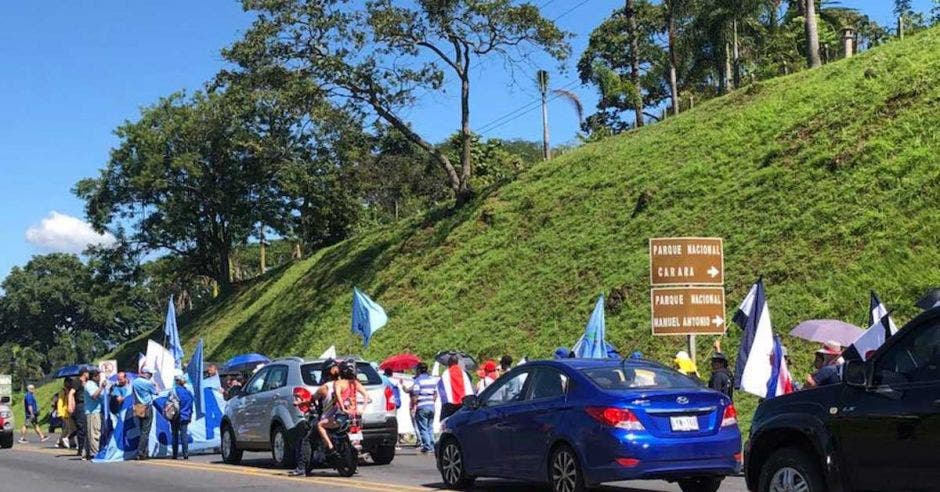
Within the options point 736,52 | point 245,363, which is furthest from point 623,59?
point 245,363

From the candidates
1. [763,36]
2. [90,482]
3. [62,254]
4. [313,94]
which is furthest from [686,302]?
[62,254]

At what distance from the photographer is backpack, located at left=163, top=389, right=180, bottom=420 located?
18500 mm

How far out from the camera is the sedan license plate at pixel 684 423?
9.87m

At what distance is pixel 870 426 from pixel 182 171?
49.4 metres

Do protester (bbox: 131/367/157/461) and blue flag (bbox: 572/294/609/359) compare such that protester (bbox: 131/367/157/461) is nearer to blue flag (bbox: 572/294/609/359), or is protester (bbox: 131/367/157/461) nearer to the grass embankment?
blue flag (bbox: 572/294/609/359)

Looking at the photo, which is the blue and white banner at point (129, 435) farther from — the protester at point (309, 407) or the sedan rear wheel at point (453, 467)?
the sedan rear wheel at point (453, 467)

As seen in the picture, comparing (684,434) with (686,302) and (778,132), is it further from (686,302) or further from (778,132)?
(778,132)

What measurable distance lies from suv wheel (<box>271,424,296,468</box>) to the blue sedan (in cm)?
539

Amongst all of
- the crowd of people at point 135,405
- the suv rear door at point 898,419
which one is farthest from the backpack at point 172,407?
the suv rear door at point 898,419

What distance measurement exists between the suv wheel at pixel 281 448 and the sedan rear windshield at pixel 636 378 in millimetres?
7036

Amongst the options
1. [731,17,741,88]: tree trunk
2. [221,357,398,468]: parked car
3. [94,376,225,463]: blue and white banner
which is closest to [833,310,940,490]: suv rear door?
[221,357,398,468]: parked car

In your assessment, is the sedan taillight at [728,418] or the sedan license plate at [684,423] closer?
the sedan license plate at [684,423]

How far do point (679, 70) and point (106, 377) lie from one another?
38784 mm

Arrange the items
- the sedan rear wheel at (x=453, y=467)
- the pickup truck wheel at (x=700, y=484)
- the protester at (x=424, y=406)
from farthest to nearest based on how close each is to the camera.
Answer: the protester at (x=424, y=406) → the sedan rear wheel at (x=453, y=467) → the pickup truck wheel at (x=700, y=484)
